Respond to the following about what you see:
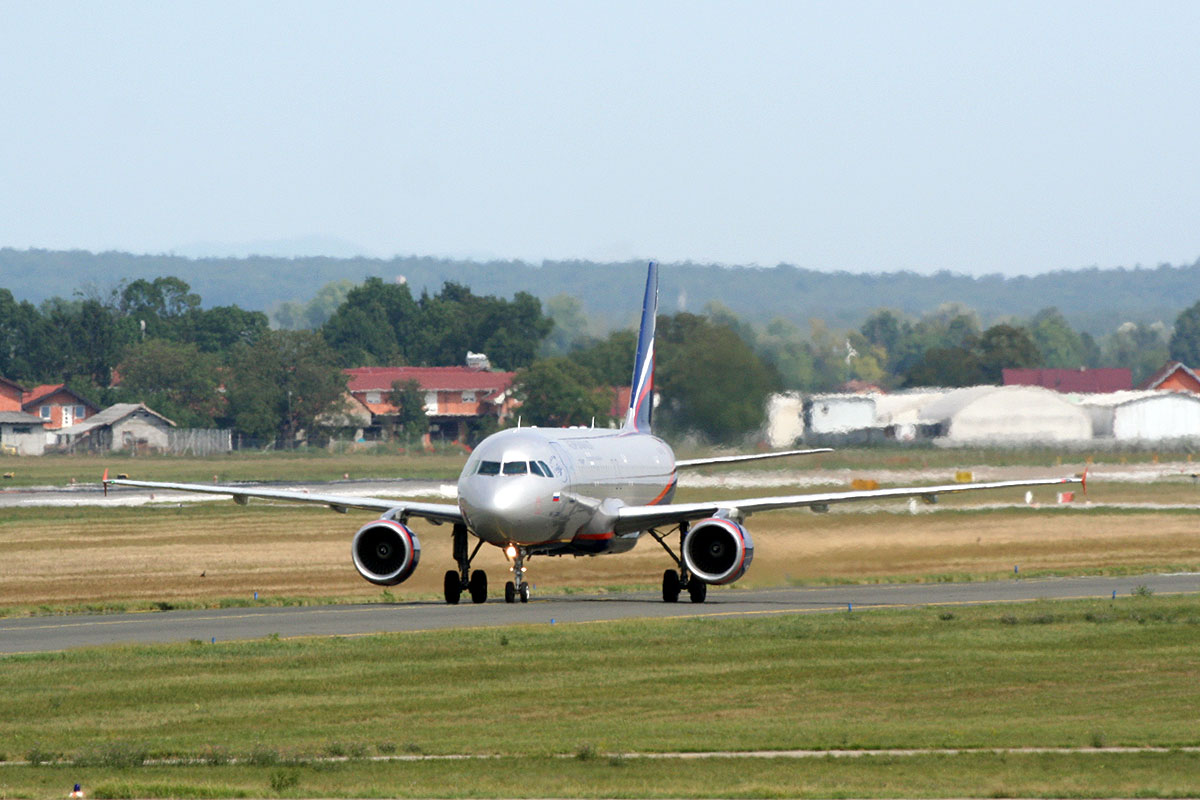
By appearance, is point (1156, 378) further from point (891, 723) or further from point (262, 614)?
point (891, 723)

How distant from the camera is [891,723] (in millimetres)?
21938

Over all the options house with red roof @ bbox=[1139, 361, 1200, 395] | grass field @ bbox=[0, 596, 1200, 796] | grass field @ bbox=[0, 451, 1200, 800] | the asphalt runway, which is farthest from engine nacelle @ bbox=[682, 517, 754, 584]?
house with red roof @ bbox=[1139, 361, 1200, 395]

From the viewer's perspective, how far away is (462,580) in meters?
41.3

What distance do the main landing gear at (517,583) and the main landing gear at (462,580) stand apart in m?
0.61

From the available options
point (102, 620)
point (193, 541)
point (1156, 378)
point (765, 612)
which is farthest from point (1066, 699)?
point (1156, 378)

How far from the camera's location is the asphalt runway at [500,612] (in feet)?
112

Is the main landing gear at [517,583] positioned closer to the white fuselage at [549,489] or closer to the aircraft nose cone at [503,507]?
the white fuselage at [549,489]

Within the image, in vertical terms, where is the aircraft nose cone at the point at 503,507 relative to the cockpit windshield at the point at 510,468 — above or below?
below

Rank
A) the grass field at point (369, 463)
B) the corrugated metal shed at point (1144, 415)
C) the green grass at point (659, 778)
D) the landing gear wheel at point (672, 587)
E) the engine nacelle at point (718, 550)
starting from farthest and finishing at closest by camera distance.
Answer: the corrugated metal shed at point (1144, 415) < the grass field at point (369, 463) < the landing gear wheel at point (672, 587) < the engine nacelle at point (718, 550) < the green grass at point (659, 778)

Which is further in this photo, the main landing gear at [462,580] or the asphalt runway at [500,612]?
the main landing gear at [462,580]

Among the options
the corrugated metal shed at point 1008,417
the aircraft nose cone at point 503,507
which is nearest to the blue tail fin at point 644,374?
the aircraft nose cone at point 503,507

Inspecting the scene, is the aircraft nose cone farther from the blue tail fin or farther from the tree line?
the tree line

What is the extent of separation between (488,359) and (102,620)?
14350 cm

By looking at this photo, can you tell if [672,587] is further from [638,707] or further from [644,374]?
[638,707]
